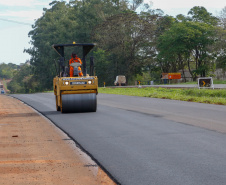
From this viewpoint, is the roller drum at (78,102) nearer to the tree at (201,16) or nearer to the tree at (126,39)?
the tree at (126,39)

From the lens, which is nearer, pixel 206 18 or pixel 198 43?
pixel 198 43

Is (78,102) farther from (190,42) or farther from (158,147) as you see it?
(190,42)

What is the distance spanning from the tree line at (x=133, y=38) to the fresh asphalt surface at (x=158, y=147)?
49.4m

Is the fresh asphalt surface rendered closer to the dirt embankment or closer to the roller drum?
the dirt embankment

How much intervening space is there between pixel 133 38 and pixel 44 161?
65.3 meters

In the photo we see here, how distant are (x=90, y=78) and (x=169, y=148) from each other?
8.81 metres

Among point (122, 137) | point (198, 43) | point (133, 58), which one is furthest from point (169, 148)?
point (133, 58)

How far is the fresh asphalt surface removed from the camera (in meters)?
6.32

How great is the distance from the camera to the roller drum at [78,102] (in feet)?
56.1

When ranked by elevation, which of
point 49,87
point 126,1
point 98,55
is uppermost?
point 126,1

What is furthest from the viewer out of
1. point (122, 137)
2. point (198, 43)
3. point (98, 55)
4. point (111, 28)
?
point (98, 55)

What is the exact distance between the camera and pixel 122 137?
407 inches

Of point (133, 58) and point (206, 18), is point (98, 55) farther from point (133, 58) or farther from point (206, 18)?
point (206, 18)

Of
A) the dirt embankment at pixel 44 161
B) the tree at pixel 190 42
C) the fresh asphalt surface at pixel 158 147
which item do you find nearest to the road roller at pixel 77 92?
the fresh asphalt surface at pixel 158 147
